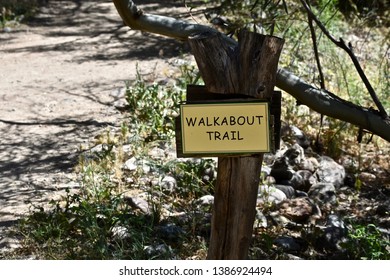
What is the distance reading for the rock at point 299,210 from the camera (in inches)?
240

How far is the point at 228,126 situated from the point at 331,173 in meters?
3.70

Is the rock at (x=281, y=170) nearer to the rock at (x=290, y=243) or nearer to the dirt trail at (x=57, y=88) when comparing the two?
the rock at (x=290, y=243)

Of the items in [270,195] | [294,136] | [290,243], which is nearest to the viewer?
[290,243]

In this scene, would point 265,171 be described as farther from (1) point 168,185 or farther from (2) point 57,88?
(2) point 57,88

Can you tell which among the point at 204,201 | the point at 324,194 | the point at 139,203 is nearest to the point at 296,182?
the point at 324,194

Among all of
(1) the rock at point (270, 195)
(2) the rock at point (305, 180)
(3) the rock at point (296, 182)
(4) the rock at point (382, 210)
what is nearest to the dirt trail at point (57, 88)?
(1) the rock at point (270, 195)

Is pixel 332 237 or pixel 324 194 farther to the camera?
pixel 324 194

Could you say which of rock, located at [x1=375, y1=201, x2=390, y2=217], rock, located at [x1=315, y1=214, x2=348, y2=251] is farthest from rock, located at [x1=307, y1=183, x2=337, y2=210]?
rock, located at [x1=315, y1=214, x2=348, y2=251]

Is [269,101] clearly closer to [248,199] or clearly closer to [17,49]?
[248,199]

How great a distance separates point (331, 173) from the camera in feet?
23.5

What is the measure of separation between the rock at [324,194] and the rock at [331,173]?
22cm

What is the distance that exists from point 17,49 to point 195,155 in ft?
27.1

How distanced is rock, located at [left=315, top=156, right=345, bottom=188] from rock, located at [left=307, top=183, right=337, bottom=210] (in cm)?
22

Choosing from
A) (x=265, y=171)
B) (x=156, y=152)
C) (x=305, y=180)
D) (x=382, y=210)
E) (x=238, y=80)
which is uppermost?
(x=238, y=80)
